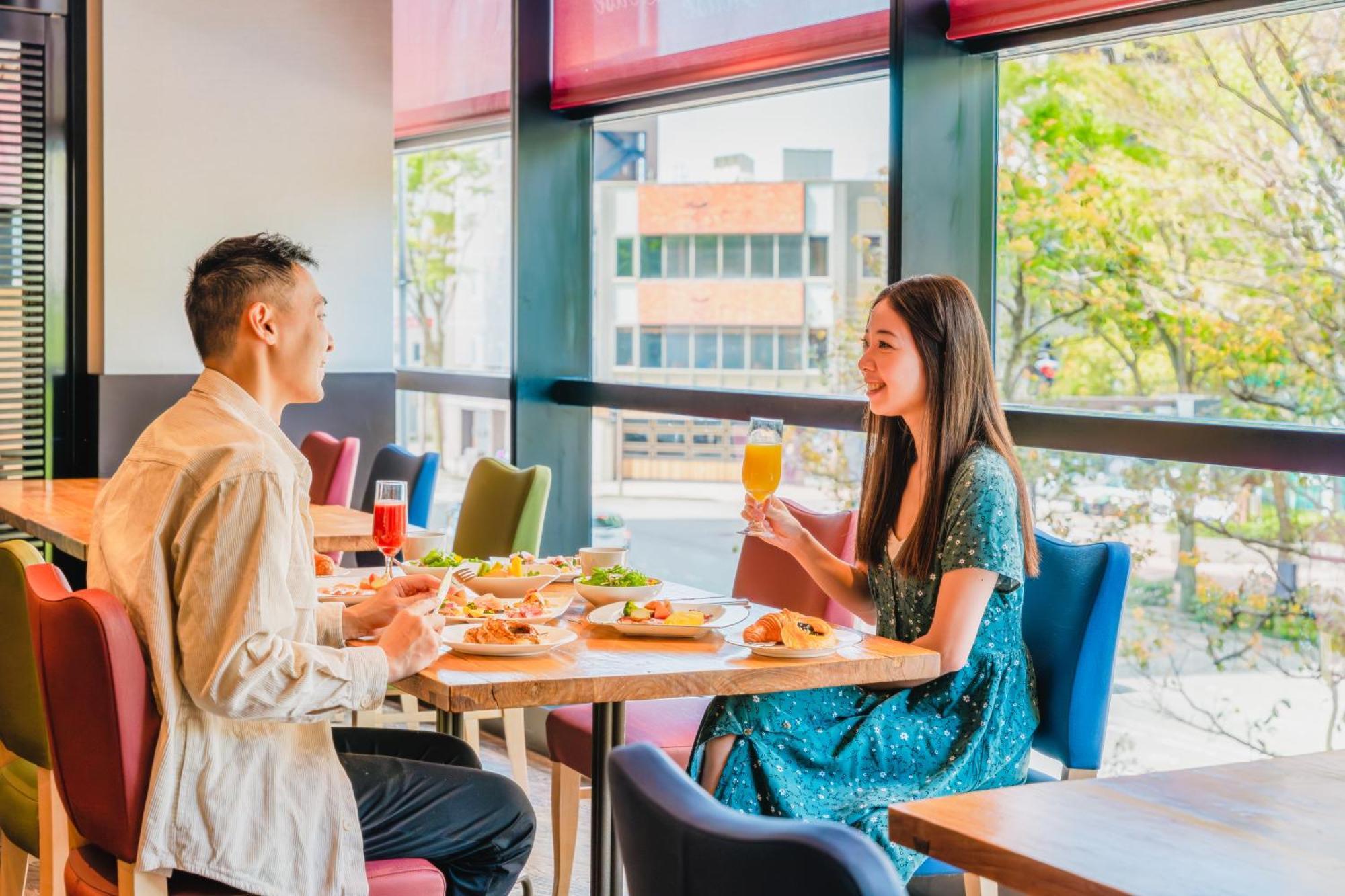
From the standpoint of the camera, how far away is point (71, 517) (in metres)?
4.15

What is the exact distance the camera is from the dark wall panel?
5.36m

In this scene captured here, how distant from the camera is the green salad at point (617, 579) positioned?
103 inches

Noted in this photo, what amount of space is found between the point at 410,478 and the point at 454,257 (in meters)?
1.83

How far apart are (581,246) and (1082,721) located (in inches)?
122

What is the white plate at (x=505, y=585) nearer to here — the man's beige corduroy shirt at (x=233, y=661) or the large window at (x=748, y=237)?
the man's beige corduroy shirt at (x=233, y=661)

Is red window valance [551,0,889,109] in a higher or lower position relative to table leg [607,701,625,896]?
higher

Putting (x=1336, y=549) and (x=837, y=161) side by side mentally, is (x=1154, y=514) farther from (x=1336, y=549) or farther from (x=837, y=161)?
(x=837, y=161)

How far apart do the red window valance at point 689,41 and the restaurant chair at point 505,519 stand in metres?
1.36

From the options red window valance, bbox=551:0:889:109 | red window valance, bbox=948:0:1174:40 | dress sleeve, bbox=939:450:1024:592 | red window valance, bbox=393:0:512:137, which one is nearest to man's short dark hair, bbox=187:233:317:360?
dress sleeve, bbox=939:450:1024:592

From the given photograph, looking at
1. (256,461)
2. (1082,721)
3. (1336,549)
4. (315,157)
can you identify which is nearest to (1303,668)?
(1336,549)

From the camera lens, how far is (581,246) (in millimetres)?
5266

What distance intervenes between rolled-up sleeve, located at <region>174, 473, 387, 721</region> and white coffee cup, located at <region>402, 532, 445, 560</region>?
87 centimetres

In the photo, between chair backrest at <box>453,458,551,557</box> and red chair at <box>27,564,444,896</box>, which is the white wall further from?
red chair at <box>27,564,444,896</box>

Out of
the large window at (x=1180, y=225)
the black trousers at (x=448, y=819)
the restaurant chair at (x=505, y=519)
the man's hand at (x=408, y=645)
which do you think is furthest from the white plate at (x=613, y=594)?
the large window at (x=1180, y=225)
